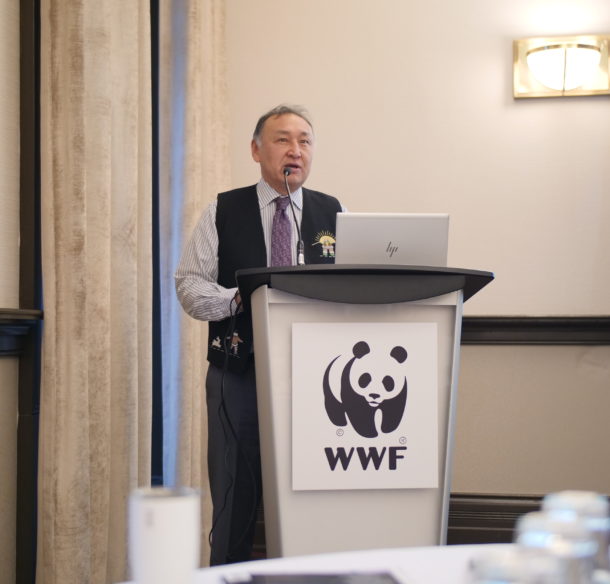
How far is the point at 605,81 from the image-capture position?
3.32 m

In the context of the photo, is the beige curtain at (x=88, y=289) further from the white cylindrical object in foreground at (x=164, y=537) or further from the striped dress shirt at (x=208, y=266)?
the white cylindrical object in foreground at (x=164, y=537)

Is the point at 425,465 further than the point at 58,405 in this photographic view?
No

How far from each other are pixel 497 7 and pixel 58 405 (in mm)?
2342

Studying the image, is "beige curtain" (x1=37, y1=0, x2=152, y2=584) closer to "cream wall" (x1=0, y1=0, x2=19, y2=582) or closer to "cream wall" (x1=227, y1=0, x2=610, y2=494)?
"cream wall" (x1=0, y1=0, x2=19, y2=582)

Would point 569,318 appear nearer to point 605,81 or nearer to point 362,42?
point 605,81

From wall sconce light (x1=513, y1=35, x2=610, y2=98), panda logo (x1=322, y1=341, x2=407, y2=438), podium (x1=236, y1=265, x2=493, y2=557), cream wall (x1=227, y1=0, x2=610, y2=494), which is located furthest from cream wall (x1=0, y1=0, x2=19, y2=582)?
wall sconce light (x1=513, y1=35, x2=610, y2=98)

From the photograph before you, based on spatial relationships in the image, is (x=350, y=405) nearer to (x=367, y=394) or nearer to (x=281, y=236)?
(x=367, y=394)

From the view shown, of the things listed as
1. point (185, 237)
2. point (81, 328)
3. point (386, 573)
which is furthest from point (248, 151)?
point (386, 573)

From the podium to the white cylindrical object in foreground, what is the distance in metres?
1.07

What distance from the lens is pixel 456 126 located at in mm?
3420

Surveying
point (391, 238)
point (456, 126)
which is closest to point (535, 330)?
point (456, 126)

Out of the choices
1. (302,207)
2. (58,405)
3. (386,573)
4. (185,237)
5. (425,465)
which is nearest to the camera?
(386,573)

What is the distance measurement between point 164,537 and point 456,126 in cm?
299

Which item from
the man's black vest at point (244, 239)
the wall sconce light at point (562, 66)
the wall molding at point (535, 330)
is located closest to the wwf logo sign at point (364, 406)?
the man's black vest at point (244, 239)
